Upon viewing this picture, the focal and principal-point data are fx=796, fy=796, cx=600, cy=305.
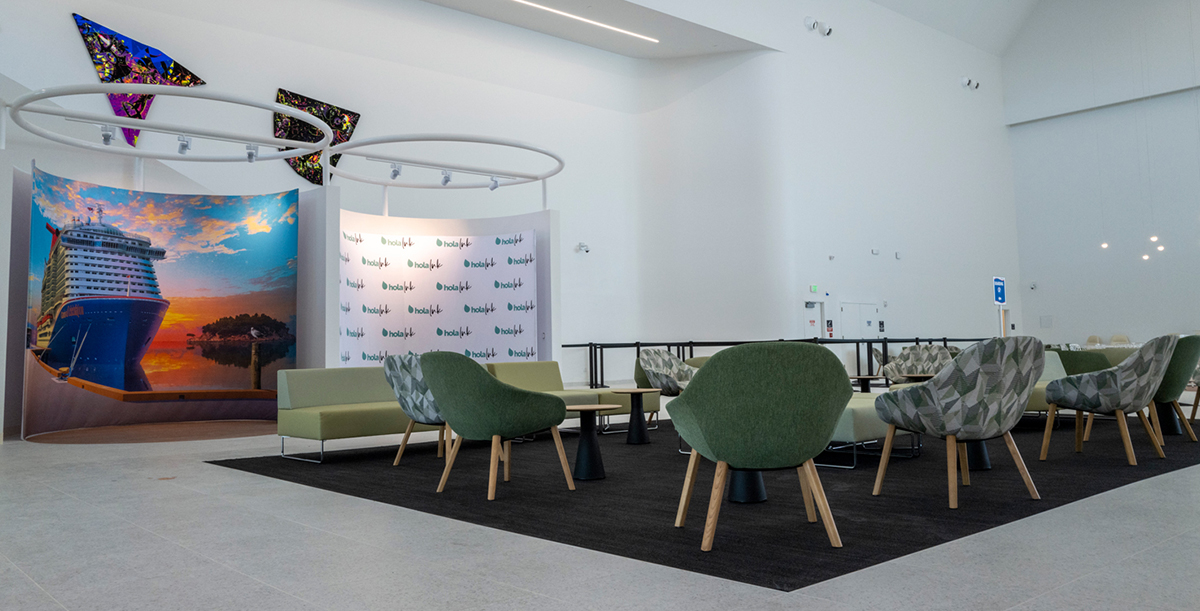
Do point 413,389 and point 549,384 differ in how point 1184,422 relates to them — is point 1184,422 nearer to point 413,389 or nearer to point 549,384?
point 549,384

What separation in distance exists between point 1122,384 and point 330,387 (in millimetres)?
5086

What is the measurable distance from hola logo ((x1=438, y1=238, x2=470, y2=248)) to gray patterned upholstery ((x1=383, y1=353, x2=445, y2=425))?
488cm

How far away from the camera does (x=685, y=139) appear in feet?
49.4

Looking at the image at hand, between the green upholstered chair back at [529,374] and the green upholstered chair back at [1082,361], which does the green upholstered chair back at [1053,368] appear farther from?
the green upholstered chair back at [529,374]

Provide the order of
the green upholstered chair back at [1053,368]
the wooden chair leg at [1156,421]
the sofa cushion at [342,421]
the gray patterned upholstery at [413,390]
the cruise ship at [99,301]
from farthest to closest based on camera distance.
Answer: the cruise ship at [99,301] < the green upholstered chair back at [1053,368] < the sofa cushion at [342,421] < the wooden chair leg at [1156,421] < the gray patterned upholstery at [413,390]

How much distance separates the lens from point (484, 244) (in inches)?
378

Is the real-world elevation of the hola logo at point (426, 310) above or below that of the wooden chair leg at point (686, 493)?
above

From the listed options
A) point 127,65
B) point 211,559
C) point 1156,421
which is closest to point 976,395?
point 1156,421

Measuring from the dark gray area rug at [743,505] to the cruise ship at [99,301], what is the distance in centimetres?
318

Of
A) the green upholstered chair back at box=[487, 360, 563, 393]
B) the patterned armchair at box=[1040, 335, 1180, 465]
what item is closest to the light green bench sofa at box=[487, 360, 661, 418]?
the green upholstered chair back at box=[487, 360, 563, 393]

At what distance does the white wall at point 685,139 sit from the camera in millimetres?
12289

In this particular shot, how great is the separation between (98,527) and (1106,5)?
65.3 feet

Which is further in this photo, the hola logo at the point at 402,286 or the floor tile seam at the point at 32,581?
the hola logo at the point at 402,286

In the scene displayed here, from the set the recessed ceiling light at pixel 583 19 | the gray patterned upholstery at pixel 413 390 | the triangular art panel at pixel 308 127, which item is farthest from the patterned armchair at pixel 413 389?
the recessed ceiling light at pixel 583 19
